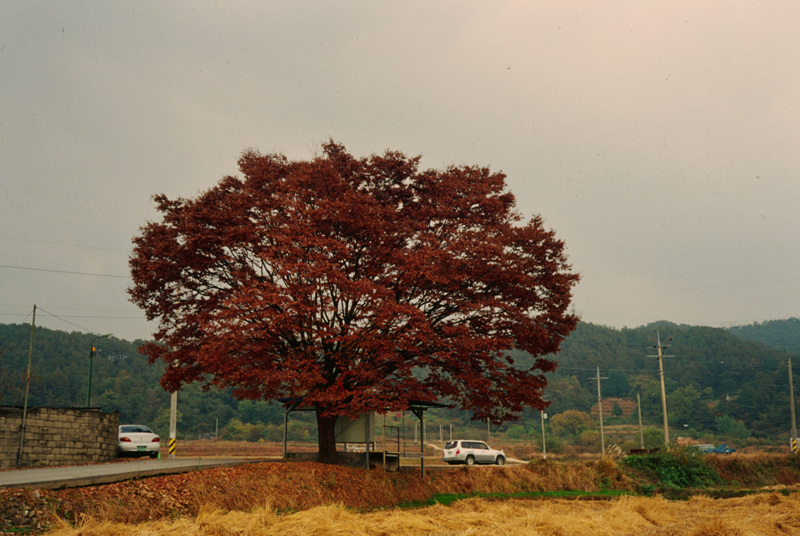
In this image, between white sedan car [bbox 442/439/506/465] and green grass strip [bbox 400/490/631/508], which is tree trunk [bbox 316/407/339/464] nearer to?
green grass strip [bbox 400/490/631/508]

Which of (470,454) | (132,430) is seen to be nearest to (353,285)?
(132,430)

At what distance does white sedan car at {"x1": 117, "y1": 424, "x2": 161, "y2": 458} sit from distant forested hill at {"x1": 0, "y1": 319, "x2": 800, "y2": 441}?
36.0 metres

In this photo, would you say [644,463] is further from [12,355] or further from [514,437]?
[12,355]

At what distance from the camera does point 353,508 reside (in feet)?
58.4

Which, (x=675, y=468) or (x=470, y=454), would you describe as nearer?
(x=675, y=468)

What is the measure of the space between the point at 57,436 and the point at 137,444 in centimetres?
474

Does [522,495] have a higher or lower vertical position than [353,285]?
lower

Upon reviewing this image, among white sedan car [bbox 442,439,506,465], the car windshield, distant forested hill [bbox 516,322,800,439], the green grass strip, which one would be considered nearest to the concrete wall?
the car windshield

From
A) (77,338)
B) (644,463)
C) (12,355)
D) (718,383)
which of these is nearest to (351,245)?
(644,463)

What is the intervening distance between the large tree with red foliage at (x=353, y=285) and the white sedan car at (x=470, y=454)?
56.5 feet

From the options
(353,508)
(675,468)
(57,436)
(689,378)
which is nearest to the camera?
(353,508)

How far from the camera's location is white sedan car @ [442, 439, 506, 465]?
39844 millimetres

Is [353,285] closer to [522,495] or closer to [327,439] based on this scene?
[327,439]

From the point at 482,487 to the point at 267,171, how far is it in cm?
1524
